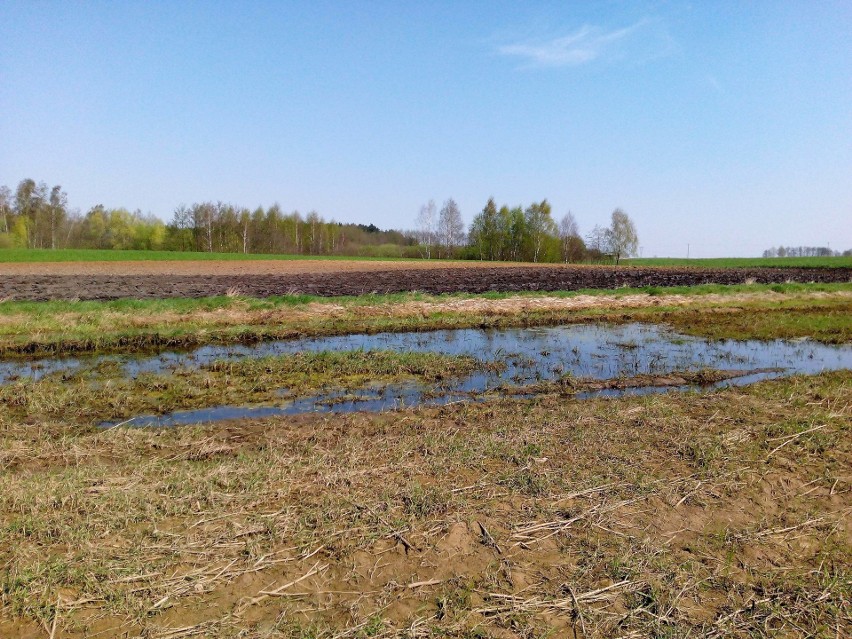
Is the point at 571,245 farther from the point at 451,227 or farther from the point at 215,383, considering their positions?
the point at 215,383

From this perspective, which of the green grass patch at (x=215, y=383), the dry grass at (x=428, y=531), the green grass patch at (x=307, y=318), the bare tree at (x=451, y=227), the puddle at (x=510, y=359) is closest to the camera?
the dry grass at (x=428, y=531)

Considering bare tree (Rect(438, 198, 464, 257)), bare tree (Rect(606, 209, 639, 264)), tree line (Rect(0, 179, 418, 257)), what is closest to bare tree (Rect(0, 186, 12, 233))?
tree line (Rect(0, 179, 418, 257))

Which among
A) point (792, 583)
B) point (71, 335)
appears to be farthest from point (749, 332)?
point (71, 335)

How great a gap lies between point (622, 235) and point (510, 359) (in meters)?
78.0

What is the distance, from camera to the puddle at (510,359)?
31.9ft

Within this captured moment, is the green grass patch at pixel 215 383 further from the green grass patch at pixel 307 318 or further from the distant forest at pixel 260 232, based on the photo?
the distant forest at pixel 260 232

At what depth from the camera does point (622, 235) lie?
83750mm

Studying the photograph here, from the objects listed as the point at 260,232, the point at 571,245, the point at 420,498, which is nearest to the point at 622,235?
the point at 571,245

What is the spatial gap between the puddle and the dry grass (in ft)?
6.42

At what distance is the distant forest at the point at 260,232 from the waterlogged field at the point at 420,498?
78135mm

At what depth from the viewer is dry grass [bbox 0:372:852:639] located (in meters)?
3.73

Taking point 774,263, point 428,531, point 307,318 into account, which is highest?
point 774,263

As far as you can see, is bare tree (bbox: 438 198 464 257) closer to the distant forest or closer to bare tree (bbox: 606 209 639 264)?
the distant forest

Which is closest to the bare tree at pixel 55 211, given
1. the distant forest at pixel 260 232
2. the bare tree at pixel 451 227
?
the distant forest at pixel 260 232
